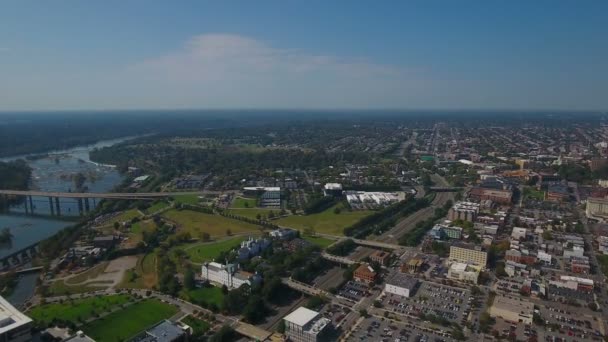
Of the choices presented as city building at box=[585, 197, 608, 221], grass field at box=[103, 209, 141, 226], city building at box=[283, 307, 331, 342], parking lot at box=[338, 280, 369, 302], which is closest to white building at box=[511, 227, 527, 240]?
city building at box=[585, 197, 608, 221]

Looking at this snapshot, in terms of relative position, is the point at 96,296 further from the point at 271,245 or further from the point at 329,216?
the point at 329,216

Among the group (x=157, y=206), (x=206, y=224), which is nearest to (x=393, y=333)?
(x=206, y=224)

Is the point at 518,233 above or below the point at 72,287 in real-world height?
above

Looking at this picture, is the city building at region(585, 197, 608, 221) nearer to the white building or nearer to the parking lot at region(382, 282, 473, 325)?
the white building

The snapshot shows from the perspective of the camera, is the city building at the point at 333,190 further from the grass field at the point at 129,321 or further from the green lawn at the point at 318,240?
the grass field at the point at 129,321

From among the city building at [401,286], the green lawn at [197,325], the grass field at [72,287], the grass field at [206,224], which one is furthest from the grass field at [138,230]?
the city building at [401,286]

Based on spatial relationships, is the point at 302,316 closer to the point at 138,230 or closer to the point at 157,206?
the point at 138,230
